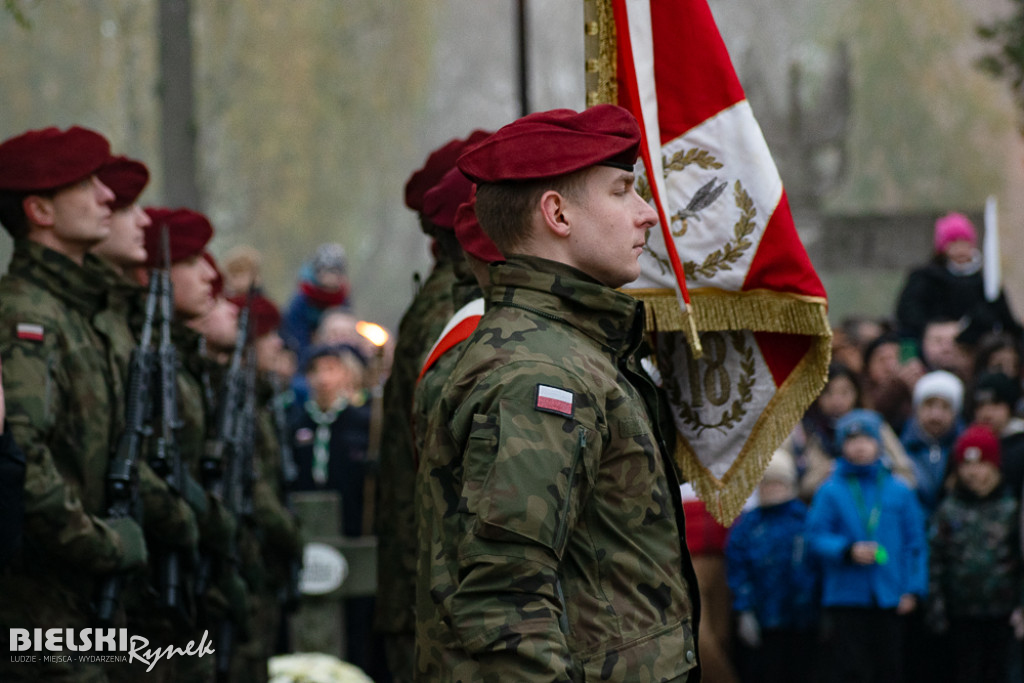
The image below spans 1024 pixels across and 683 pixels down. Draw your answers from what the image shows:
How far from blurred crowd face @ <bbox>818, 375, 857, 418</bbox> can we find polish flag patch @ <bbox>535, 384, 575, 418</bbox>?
6.81 m

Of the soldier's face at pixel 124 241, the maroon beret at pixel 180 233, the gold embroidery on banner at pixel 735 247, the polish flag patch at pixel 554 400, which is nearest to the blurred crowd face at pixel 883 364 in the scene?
the maroon beret at pixel 180 233

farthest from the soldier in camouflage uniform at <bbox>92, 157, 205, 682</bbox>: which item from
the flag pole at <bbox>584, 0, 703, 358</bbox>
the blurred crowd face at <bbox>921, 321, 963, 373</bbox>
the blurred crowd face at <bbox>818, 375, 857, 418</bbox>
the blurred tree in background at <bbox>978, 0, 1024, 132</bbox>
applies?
the blurred crowd face at <bbox>921, 321, 963, 373</bbox>

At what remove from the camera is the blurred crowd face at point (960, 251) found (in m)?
11.3

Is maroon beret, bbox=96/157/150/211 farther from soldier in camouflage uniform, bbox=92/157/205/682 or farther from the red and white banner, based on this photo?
the red and white banner

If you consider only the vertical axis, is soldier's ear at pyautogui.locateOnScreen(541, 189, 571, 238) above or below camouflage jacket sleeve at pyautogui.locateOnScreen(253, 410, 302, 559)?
above

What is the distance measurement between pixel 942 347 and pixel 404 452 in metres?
6.58

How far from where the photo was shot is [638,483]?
2.95 m

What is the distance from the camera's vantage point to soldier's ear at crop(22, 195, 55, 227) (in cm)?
491

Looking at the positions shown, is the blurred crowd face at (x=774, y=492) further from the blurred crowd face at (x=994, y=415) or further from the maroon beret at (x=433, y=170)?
the maroon beret at (x=433, y=170)

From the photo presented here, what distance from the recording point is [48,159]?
4938 mm

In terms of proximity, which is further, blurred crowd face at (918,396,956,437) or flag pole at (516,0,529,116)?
blurred crowd face at (918,396,956,437)

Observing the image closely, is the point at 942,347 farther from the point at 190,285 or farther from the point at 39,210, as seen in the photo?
the point at 39,210

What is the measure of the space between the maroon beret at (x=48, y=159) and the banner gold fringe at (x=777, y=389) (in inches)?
84.5

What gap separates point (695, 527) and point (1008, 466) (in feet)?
6.19
